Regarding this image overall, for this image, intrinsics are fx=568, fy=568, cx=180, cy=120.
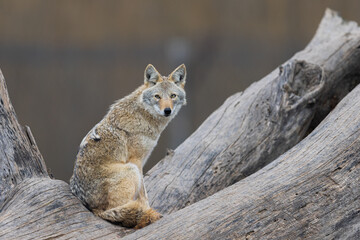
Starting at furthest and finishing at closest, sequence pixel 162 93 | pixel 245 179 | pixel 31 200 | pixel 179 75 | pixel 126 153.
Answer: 1. pixel 179 75
2. pixel 162 93
3. pixel 126 153
4. pixel 245 179
5. pixel 31 200

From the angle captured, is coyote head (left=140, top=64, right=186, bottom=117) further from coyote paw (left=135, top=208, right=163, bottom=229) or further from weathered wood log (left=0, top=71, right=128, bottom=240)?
coyote paw (left=135, top=208, right=163, bottom=229)

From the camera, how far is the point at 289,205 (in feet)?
16.4

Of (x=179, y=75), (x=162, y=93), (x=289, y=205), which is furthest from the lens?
(x=179, y=75)

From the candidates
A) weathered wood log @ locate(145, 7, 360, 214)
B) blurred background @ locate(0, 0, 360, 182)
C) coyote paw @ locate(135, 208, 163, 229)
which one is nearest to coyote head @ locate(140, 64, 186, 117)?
weathered wood log @ locate(145, 7, 360, 214)

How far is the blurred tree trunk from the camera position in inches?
193

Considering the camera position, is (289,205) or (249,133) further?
(249,133)

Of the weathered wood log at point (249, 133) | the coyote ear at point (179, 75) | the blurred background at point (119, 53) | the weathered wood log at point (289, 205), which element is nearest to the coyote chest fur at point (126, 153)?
the coyote ear at point (179, 75)

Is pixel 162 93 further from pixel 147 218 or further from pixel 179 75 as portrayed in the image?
pixel 147 218

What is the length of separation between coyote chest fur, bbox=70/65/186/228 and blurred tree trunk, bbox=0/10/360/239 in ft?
0.51

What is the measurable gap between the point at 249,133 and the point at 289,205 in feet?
6.59

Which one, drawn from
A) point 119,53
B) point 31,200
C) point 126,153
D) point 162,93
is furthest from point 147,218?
point 119,53

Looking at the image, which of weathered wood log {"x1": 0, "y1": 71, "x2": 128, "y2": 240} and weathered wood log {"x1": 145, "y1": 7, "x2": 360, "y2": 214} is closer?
weathered wood log {"x1": 0, "y1": 71, "x2": 128, "y2": 240}

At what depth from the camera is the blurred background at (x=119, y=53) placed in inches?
428

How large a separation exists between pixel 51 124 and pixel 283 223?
7.02m
